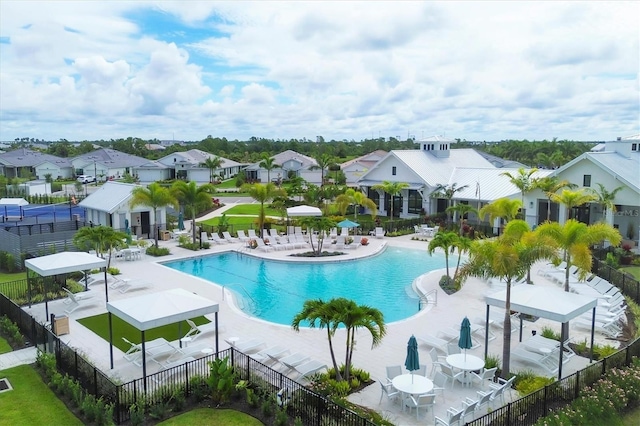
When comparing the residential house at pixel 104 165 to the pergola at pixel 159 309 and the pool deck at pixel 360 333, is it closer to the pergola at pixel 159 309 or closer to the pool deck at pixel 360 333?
the pool deck at pixel 360 333

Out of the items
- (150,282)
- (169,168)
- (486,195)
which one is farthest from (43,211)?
(169,168)

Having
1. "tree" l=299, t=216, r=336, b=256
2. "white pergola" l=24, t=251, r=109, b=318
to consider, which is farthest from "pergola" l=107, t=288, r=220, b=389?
"tree" l=299, t=216, r=336, b=256

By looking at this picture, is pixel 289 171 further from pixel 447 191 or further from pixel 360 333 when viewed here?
pixel 360 333

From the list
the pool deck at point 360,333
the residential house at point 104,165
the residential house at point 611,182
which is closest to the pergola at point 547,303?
the pool deck at point 360,333

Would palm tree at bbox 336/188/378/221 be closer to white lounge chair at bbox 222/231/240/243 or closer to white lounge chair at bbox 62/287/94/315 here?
white lounge chair at bbox 222/231/240/243

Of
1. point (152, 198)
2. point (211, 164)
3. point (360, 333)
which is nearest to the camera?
point (360, 333)

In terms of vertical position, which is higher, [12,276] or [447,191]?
[447,191]

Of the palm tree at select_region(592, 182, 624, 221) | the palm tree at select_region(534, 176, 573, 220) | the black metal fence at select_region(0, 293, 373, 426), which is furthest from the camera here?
the palm tree at select_region(534, 176, 573, 220)

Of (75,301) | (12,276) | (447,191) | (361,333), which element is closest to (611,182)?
(447,191)
